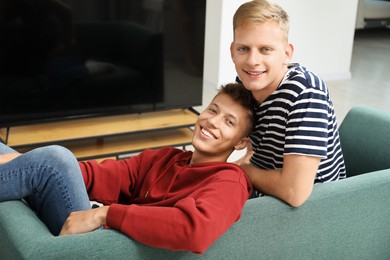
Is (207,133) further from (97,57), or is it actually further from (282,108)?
(97,57)

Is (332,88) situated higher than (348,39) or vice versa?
(348,39)

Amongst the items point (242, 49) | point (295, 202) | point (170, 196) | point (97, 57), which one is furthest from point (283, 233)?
point (97, 57)

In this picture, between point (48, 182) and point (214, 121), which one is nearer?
point (48, 182)

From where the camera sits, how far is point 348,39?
5.25 meters

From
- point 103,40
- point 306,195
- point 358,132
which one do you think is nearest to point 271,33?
point 306,195

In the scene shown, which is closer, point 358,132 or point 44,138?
point 358,132

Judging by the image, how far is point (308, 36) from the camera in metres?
5.01

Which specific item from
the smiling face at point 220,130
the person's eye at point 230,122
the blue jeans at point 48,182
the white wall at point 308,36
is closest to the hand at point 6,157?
the blue jeans at point 48,182

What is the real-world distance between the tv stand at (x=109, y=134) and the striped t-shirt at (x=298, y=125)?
1524mm

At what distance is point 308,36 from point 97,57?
2.63 metres

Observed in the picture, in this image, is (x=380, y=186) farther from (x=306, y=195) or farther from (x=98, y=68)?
(x=98, y=68)

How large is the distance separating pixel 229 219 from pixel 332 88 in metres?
3.88

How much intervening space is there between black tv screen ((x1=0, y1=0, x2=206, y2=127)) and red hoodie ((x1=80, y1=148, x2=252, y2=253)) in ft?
4.70

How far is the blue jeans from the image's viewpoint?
1.43 meters
